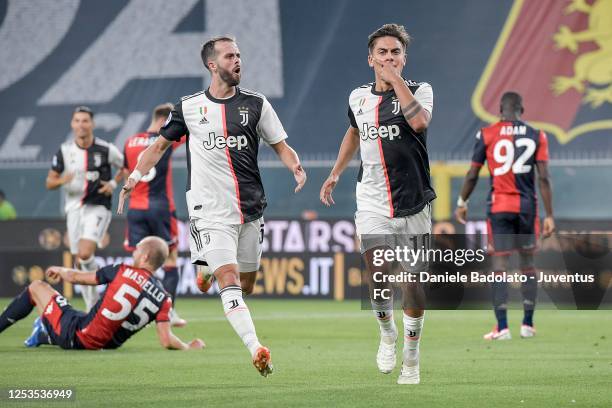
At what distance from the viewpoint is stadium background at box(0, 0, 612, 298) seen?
21.1 metres

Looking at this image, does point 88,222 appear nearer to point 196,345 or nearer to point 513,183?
point 196,345

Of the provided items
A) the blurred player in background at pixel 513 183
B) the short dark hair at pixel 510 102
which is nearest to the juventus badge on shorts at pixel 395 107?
the blurred player in background at pixel 513 183

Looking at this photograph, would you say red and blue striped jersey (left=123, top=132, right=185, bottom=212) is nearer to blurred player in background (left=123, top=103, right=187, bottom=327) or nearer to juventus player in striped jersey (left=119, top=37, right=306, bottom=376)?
blurred player in background (left=123, top=103, right=187, bottom=327)

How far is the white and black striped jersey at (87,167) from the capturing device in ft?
45.1

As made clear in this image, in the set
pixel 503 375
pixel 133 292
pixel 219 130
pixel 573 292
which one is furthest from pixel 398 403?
pixel 573 292

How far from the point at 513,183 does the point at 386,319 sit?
13.3 feet

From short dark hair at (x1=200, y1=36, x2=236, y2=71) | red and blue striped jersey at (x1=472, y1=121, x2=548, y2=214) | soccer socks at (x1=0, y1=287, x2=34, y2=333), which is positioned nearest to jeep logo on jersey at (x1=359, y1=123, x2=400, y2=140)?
short dark hair at (x1=200, y1=36, x2=236, y2=71)

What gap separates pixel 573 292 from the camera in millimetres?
13805

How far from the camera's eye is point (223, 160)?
782 cm

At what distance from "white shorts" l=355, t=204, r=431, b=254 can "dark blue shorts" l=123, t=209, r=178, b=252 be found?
5.50m

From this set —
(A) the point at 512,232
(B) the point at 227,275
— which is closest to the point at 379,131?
(B) the point at 227,275

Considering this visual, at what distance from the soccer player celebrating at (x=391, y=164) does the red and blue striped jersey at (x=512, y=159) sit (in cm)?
388

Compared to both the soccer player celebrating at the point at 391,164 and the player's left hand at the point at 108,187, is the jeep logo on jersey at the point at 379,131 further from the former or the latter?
the player's left hand at the point at 108,187

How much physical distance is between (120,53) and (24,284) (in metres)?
7.12
